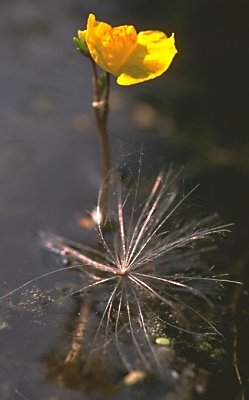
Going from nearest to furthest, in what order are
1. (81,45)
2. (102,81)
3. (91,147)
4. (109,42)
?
(109,42)
(81,45)
(102,81)
(91,147)

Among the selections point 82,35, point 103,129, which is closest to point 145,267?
point 103,129

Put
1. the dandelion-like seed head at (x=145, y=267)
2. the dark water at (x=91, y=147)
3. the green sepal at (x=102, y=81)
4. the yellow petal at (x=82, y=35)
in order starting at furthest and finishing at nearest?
the green sepal at (x=102, y=81) < the yellow petal at (x=82, y=35) < the dandelion-like seed head at (x=145, y=267) < the dark water at (x=91, y=147)

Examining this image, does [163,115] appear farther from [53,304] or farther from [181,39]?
[53,304]

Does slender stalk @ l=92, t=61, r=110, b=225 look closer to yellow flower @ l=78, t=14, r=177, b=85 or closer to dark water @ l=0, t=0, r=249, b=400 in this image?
dark water @ l=0, t=0, r=249, b=400

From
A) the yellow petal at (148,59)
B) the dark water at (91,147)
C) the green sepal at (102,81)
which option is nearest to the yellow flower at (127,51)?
the yellow petal at (148,59)

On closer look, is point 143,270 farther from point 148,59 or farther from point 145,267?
point 148,59

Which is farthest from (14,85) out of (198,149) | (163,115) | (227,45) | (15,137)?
(227,45)

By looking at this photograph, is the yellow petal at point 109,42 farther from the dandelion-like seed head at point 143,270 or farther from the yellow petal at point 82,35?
the dandelion-like seed head at point 143,270
